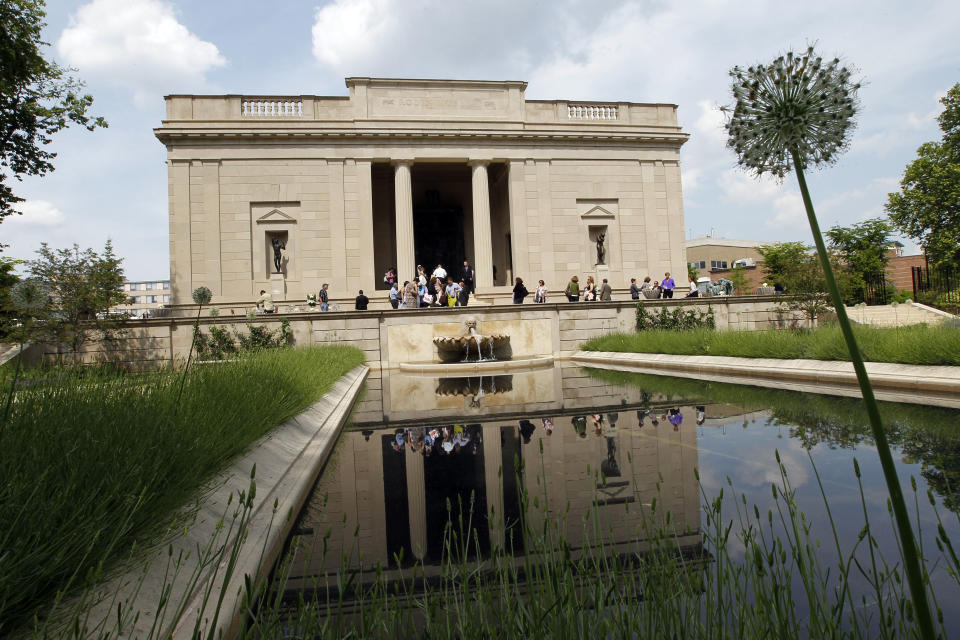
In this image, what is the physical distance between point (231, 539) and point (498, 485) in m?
1.69

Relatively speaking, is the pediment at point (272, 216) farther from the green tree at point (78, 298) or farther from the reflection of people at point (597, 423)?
the reflection of people at point (597, 423)

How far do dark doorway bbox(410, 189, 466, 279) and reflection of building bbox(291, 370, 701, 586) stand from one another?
109 feet

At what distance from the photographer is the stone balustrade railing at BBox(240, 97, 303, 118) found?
3056 cm

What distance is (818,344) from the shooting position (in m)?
10.8

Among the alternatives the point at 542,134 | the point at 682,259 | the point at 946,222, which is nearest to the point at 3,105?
the point at 542,134

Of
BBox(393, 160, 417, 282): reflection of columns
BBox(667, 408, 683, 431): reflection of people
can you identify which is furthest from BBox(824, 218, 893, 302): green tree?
BBox(667, 408, 683, 431): reflection of people

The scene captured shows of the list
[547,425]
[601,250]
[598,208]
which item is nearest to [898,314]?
[601,250]

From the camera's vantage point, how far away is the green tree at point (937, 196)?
1248 inches

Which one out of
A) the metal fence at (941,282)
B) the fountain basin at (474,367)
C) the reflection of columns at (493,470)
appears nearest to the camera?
the reflection of columns at (493,470)

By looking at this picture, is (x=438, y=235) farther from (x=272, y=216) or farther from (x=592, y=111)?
(x=592, y=111)

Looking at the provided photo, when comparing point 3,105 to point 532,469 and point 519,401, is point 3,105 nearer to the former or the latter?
point 519,401

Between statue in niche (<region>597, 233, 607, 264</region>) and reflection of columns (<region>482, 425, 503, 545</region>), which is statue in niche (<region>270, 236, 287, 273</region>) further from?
reflection of columns (<region>482, 425, 503, 545</region>)

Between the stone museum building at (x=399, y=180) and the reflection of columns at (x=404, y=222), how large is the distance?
68mm

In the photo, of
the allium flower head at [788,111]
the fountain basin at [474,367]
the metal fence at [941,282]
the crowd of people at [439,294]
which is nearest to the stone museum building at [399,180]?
the crowd of people at [439,294]
